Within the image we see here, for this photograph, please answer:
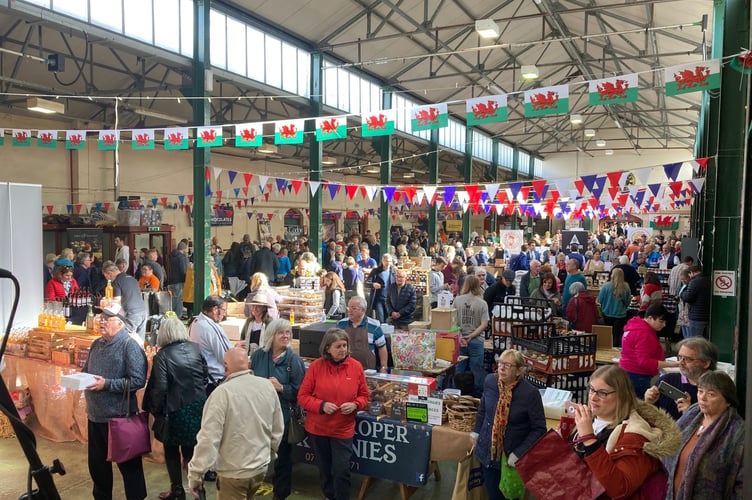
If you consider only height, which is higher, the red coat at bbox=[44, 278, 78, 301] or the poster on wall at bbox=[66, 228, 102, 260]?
the poster on wall at bbox=[66, 228, 102, 260]

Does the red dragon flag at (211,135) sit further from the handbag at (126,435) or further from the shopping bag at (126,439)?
the shopping bag at (126,439)

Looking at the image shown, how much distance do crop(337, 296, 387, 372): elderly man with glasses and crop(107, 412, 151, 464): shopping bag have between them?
72.7 inches

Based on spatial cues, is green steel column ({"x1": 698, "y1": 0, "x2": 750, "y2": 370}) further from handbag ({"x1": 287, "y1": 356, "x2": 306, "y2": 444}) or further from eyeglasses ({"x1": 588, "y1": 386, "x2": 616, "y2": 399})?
handbag ({"x1": 287, "y1": 356, "x2": 306, "y2": 444})

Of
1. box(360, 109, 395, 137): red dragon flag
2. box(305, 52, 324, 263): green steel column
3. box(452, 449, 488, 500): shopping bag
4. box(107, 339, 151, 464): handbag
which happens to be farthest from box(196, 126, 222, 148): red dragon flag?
box(452, 449, 488, 500): shopping bag

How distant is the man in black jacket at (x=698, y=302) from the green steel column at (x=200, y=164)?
8642 mm

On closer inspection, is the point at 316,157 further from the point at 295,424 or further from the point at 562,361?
the point at 295,424

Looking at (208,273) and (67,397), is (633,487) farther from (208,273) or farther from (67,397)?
(208,273)

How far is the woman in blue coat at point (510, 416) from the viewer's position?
3.51m

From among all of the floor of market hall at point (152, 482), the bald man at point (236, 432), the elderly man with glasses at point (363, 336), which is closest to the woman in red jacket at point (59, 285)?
the floor of market hall at point (152, 482)

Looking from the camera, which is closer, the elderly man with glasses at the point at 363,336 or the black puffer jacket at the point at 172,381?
the black puffer jacket at the point at 172,381

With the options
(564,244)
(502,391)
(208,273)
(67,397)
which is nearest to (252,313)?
(67,397)

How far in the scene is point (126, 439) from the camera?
13.2 feet

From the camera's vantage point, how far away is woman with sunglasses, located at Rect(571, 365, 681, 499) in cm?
237

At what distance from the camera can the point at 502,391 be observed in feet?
11.8
